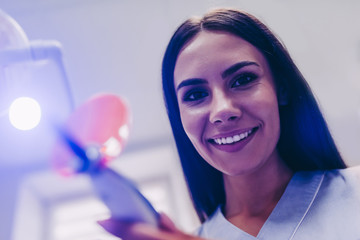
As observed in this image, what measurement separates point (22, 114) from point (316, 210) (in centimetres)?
54

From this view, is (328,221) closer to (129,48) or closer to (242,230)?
(242,230)

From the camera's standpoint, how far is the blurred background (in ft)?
2.68

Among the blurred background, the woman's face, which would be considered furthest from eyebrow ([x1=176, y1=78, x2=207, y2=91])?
the blurred background

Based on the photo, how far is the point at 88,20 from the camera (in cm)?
84

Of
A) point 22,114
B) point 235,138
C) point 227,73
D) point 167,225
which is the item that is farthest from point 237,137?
point 22,114

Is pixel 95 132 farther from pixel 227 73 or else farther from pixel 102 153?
pixel 227 73

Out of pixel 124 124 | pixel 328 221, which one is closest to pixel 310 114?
pixel 328 221

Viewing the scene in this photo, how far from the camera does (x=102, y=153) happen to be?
12.2 inches

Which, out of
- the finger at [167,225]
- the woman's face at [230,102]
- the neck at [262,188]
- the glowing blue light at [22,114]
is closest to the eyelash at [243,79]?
the woman's face at [230,102]

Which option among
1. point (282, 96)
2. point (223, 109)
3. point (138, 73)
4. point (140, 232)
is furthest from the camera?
point (138, 73)

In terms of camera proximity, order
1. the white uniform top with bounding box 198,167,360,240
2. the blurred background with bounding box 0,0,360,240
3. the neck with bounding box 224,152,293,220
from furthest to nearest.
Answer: the blurred background with bounding box 0,0,360,240 < the neck with bounding box 224,152,293,220 < the white uniform top with bounding box 198,167,360,240

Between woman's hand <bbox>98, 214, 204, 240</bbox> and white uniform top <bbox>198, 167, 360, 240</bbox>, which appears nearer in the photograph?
woman's hand <bbox>98, 214, 204, 240</bbox>

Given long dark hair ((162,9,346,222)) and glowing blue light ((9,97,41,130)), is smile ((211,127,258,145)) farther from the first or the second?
glowing blue light ((9,97,41,130))

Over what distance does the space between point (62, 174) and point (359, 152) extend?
3.21 feet
